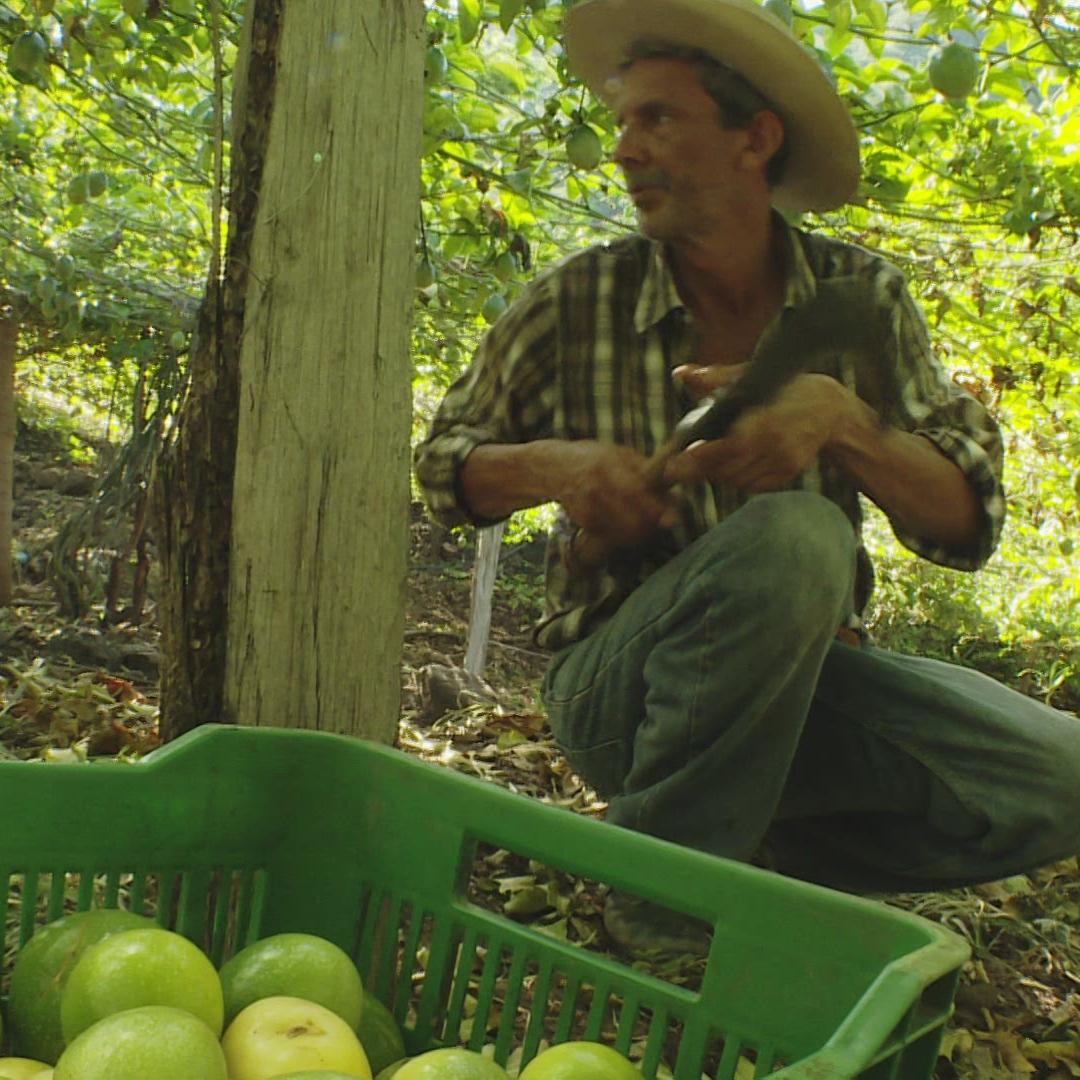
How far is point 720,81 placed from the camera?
1990 millimetres

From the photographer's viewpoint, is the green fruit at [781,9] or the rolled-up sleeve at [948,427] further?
the green fruit at [781,9]

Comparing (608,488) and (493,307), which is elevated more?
(493,307)

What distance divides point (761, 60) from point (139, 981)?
5.31ft

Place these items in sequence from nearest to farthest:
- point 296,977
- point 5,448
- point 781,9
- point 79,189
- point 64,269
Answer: point 296,977 < point 781,9 < point 79,189 < point 64,269 < point 5,448

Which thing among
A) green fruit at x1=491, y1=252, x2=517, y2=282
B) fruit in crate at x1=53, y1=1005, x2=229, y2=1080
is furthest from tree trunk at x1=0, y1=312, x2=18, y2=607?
fruit in crate at x1=53, y1=1005, x2=229, y2=1080

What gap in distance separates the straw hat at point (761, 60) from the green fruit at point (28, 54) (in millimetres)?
1494

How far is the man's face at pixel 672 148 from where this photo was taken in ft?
6.46

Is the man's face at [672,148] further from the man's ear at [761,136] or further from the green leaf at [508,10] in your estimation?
the green leaf at [508,10]

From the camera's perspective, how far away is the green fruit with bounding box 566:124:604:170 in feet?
9.16

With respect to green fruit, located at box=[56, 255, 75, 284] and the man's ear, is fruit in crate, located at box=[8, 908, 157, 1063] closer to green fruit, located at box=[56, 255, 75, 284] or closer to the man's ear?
the man's ear

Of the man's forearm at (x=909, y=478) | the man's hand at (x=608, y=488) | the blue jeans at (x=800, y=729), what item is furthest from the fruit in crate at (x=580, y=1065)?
the man's forearm at (x=909, y=478)

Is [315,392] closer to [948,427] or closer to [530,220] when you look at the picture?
[948,427]

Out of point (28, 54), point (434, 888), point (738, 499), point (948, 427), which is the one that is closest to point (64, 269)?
point (28, 54)

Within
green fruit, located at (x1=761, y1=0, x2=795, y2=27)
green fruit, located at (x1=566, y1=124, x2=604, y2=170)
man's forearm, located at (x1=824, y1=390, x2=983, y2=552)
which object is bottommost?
man's forearm, located at (x1=824, y1=390, x2=983, y2=552)
